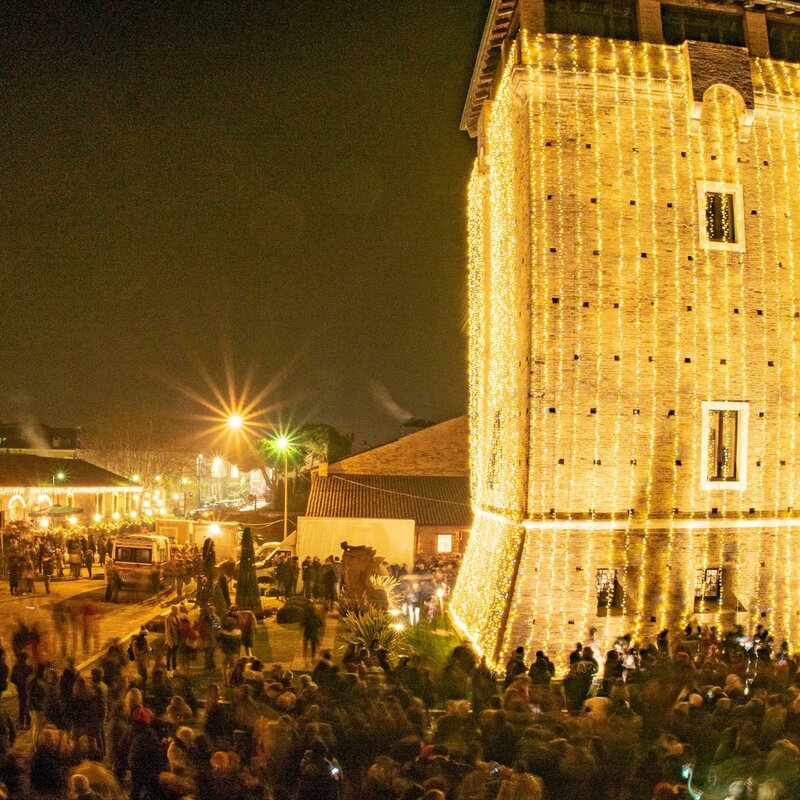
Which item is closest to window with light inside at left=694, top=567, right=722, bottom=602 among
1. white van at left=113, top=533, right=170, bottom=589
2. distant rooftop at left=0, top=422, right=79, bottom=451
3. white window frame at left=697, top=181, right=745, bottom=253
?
white window frame at left=697, top=181, right=745, bottom=253

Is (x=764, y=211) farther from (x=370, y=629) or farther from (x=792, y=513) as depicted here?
(x=370, y=629)

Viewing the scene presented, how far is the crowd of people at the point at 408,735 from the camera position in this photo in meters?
7.48

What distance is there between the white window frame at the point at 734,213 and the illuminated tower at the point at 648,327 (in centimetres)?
4

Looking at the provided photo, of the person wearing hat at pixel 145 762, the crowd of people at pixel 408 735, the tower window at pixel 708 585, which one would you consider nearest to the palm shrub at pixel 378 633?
the crowd of people at pixel 408 735

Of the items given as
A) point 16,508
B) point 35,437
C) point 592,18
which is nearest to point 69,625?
point 592,18

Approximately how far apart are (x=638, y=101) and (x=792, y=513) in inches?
407

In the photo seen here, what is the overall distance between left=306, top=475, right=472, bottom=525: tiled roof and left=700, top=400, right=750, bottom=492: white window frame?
53.0 feet

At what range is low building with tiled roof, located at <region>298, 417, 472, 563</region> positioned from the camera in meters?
30.0

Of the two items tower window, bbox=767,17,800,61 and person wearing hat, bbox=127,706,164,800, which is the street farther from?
tower window, bbox=767,17,800,61

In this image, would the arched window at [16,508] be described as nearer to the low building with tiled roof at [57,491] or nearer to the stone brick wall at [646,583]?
the low building with tiled roof at [57,491]

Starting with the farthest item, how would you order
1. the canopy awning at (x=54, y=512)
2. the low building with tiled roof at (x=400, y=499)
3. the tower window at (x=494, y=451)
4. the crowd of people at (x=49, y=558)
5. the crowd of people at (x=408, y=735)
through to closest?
the canopy awning at (x=54, y=512)
the low building with tiled roof at (x=400, y=499)
the crowd of people at (x=49, y=558)
the tower window at (x=494, y=451)
the crowd of people at (x=408, y=735)

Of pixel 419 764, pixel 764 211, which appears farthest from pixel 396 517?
pixel 419 764

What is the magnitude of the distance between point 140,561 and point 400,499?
12.5 m

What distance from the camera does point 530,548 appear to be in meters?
16.4
